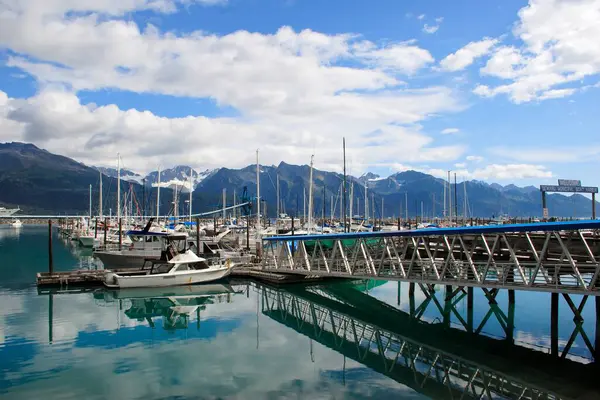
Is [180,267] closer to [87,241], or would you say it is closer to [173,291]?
[173,291]

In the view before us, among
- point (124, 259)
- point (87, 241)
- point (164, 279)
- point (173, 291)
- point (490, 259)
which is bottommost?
point (173, 291)

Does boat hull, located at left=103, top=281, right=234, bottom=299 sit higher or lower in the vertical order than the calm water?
higher

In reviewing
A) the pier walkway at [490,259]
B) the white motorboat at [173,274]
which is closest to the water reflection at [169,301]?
the white motorboat at [173,274]

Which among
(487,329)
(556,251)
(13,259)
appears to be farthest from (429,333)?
(13,259)

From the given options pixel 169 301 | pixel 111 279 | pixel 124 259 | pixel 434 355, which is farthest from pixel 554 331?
pixel 124 259

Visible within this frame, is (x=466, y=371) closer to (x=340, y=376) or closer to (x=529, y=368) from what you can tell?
(x=529, y=368)

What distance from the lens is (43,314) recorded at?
99.2 ft

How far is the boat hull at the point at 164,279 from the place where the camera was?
127 feet

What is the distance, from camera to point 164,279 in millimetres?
40031

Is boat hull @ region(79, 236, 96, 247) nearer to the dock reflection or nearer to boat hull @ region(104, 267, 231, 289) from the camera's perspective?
boat hull @ region(104, 267, 231, 289)

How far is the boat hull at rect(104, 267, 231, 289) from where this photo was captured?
127 feet

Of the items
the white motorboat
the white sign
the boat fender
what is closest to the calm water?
the white motorboat

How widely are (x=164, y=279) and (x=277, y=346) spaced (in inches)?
740

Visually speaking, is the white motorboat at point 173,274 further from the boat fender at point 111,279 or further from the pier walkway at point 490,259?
the pier walkway at point 490,259
